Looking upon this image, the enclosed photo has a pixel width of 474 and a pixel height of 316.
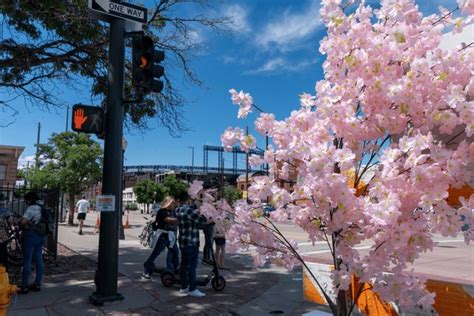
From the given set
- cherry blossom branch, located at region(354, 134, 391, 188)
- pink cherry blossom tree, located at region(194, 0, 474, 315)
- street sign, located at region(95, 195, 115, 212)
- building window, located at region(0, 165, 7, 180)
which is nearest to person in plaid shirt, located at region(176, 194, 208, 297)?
street sign, located at region(95, 195, 115, 212)

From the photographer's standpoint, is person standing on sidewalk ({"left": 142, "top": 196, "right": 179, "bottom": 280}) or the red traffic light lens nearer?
the red traffic light lens

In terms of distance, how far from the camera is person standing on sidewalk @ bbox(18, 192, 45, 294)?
7355 mm

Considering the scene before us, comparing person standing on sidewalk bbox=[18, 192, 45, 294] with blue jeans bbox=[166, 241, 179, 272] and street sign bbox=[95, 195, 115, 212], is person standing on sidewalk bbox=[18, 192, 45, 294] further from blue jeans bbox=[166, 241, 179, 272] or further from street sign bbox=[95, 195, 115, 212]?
blue jeans bbox=[166, 241, 179, 272]

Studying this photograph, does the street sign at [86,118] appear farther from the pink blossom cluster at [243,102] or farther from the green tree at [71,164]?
the green tree at [71,164]

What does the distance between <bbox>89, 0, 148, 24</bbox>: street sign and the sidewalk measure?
4.43 metres

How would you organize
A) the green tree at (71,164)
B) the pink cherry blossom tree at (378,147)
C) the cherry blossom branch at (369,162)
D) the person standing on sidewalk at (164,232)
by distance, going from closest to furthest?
1. the pink cherry blossom tree at (378,147)
2. the cherry blossom branch at (369,162)
3. the person standing on sidewalk at (164,232)
4. the green tree at (71,164)

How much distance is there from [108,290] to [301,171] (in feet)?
15.9

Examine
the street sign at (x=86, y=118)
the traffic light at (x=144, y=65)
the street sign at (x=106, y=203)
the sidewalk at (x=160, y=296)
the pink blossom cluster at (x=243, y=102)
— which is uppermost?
the traffic light at (x=144, y=65)

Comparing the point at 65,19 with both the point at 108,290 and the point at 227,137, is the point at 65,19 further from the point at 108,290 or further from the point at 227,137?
the point at 227,137

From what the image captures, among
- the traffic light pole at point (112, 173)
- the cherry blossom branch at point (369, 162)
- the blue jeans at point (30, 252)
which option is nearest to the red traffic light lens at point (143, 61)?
the traffic light pole at point (112, 173)

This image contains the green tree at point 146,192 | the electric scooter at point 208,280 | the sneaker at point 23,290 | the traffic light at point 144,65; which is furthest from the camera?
the green tree at point 146,192

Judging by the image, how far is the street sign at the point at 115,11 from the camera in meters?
6.89

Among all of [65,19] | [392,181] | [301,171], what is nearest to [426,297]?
[392,181]

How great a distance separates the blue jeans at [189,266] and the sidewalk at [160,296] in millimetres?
247
